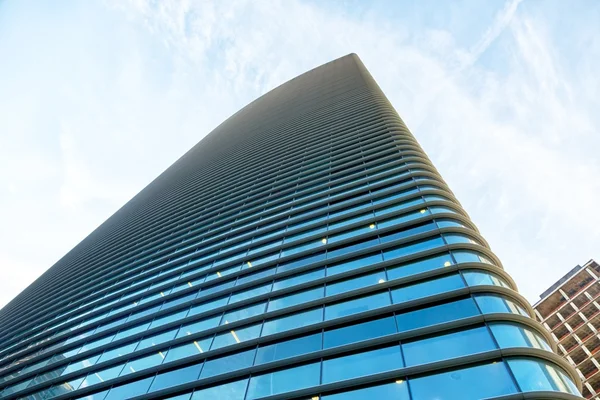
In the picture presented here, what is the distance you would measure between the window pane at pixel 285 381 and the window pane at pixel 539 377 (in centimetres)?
541

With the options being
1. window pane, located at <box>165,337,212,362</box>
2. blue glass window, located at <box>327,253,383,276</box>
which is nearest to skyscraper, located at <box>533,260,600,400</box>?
blue glass window, located at <box>327,253,383,276</box>

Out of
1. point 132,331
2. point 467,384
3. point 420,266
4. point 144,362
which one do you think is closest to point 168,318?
point 132,331

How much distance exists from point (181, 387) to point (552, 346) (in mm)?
12716

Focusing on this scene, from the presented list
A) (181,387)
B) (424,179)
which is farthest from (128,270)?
(424,179)

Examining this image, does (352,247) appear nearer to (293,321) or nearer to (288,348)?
(293,321)

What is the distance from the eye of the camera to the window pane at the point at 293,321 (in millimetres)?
14336

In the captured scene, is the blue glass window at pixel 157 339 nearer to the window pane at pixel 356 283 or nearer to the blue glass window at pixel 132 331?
the blue glass window at pixel 132 331

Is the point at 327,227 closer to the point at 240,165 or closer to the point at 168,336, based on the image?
the point at 168,336

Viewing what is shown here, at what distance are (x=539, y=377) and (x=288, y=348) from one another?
7.47 m

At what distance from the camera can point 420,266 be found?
47.7ft

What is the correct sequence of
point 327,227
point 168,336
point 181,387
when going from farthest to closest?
1. point 327,227
2. point 168,336
3. point 181,387

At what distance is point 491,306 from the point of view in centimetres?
1166

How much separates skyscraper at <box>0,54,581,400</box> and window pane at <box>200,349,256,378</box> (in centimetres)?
8

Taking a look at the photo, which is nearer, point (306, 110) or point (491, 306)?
point (491, 306)
